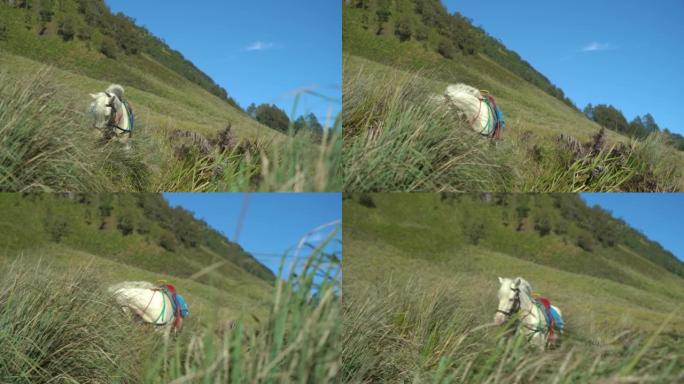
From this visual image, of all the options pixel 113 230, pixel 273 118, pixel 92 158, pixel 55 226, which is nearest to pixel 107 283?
pixel 113 230

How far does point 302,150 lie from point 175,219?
3.70 ft

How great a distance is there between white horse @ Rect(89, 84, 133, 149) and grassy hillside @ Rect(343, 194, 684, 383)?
1794mm

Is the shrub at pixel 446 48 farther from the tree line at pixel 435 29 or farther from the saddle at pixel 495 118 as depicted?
the saddle at pixel 495 118

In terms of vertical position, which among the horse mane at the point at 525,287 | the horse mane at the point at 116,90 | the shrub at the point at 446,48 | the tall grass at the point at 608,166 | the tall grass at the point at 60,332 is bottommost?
the tall grass at the point at 60,332

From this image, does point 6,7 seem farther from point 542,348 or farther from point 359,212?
point 542,348

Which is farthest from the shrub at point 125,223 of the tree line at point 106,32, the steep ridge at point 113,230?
the tree line at point 106,32

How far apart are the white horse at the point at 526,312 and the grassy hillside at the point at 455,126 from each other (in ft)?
2.03

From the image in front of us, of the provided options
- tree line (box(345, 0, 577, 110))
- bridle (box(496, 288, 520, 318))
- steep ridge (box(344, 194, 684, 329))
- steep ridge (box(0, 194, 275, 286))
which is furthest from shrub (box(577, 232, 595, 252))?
steep ridge (box(0, 194, 275, 286))

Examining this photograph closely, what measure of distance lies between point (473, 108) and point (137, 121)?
8.44 ft

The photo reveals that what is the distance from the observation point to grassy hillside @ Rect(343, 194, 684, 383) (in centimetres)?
378

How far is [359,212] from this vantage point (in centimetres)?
421

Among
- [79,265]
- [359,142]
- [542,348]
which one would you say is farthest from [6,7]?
[542,348]

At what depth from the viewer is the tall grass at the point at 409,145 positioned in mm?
3928

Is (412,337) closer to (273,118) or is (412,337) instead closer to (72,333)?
(72,333)
